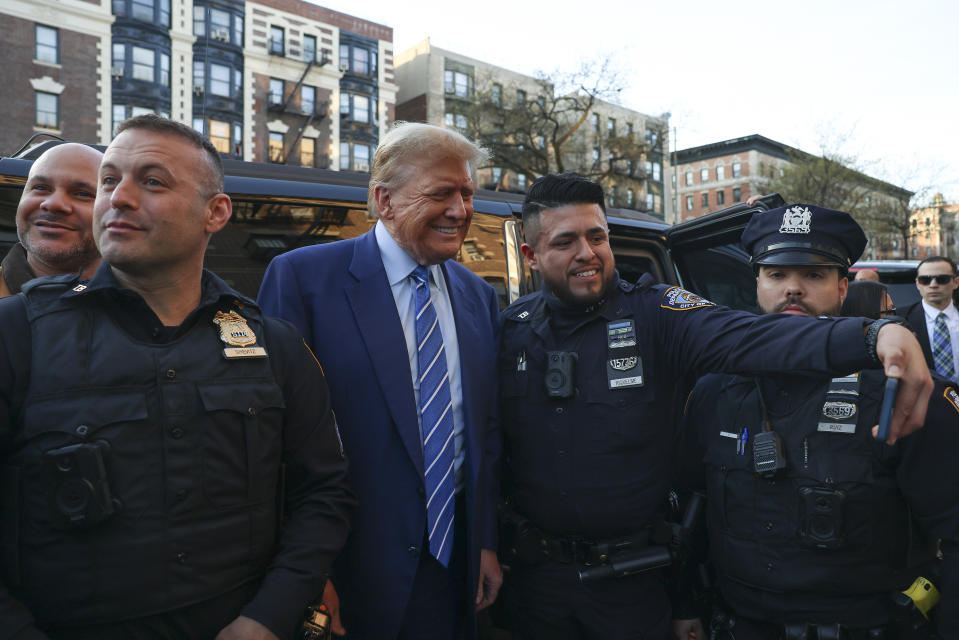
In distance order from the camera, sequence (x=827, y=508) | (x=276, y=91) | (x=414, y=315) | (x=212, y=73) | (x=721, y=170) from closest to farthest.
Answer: (x=827, y=508) < (x=414, y=315) < (x=212, y=73) < (x=276, y=91) < (x=721, y=170)

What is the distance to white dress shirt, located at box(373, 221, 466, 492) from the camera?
6.86ft

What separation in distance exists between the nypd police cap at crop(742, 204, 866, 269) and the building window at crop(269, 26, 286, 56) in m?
26.9

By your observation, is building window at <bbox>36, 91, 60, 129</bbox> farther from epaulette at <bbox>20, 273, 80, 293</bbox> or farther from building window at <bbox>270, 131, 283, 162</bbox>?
epaulette at <bbox>20, 273, 80, 293</bbox>

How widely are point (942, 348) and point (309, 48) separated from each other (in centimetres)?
2641

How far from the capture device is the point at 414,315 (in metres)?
2.13

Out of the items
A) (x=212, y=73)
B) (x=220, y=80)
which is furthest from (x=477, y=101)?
(x=212, y=73)

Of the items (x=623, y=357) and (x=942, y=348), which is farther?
(x=942, y=348)

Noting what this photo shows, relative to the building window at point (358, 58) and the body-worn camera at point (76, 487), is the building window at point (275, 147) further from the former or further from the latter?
the body-worn camera at point (76, 487)

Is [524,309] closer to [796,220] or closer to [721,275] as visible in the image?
[796,220]

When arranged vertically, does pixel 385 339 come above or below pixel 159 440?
above

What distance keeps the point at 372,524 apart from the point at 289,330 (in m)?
0.67

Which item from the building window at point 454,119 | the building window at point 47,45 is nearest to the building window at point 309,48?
the building window at point 454,119

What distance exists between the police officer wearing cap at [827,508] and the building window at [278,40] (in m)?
27.5

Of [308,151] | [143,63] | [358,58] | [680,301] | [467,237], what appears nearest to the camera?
[680,301]
